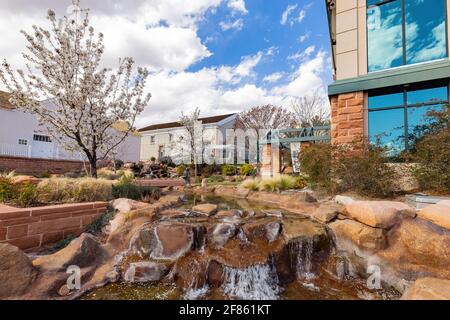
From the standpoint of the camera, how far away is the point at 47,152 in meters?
16.5

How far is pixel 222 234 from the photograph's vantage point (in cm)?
371

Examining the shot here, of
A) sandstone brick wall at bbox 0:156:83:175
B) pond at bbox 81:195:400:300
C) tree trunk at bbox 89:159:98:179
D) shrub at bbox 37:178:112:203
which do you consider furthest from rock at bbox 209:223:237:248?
sandstone brick wall at bbox 0:156:83:175

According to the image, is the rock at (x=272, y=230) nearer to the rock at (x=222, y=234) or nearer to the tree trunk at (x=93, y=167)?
the rock at (x=222, y=234)

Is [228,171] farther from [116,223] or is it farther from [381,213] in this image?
[381,213]

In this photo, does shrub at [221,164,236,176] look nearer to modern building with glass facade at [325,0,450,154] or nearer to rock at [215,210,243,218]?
modern building with glass facade at [325,0,450,154]

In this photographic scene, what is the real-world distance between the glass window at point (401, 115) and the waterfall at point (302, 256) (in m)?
4.35

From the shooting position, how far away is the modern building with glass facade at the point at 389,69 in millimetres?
6121

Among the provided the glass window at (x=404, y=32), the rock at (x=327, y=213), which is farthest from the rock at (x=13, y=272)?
the glass window at (x=404, y=32)

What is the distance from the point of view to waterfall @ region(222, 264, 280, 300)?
291cm

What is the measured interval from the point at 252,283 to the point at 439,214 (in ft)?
10.8

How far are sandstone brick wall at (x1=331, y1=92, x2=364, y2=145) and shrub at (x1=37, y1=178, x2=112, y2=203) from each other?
272 inches

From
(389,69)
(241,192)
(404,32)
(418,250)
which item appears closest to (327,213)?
(418,250)

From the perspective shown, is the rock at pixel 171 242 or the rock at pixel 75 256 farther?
the rock at pixel 171 242
